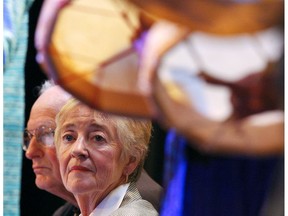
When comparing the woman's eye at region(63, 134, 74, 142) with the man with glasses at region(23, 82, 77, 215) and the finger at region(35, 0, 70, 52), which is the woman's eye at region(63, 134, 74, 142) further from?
the finger at region(35, 0, 70, 52)

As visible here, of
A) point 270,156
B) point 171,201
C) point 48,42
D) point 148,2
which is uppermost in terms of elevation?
point 148,2

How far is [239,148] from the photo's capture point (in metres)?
2.10

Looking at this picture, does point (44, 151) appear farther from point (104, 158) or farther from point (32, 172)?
point (104, 158)

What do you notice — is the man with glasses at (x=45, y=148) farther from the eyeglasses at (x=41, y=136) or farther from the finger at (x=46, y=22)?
the finger at (x=46, y=22)

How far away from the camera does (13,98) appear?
2205 millimetres

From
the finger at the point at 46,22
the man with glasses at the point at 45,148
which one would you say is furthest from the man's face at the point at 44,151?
the finger at the point at 46,22

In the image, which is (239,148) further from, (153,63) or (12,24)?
(12,24)

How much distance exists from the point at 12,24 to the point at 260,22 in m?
0.77

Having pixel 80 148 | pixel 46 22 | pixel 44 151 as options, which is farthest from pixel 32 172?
pixel 46 22

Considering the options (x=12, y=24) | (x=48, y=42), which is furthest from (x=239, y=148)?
(x=12, y=24)

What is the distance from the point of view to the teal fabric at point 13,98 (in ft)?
7.18

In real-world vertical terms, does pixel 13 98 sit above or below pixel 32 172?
above

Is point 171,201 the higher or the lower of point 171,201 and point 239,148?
the lower

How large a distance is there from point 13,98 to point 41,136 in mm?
149
